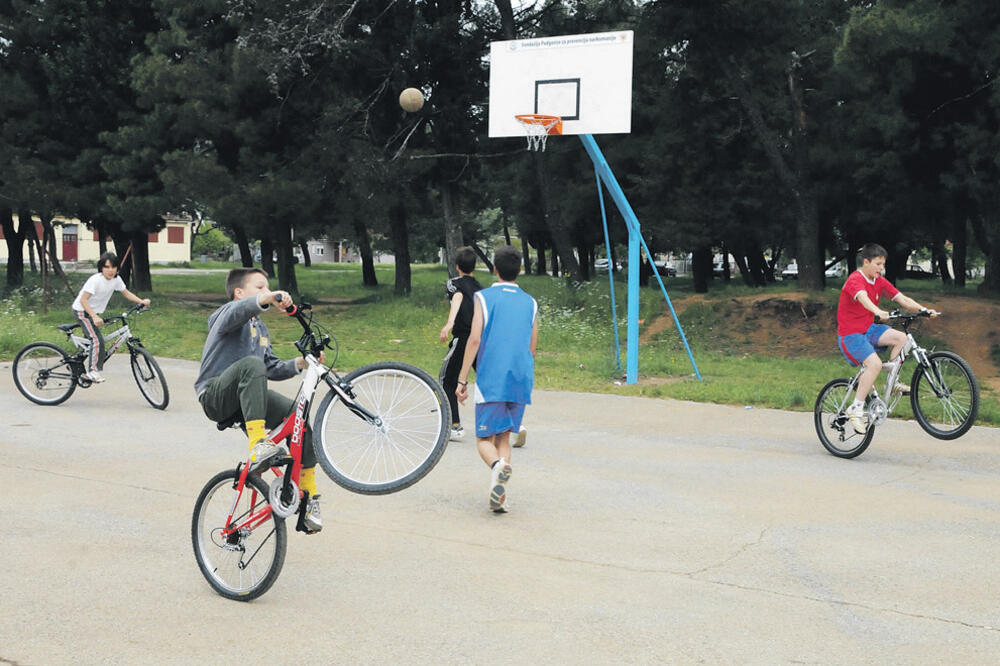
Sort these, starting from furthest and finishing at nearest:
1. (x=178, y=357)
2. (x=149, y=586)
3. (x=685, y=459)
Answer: (x=178, y=357) < (x=685, y=459) < (x=149, y=586)

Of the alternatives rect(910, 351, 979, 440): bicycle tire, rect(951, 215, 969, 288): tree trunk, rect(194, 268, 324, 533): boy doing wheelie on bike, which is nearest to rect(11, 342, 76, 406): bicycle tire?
rect(194, 268, 324, 533): boy doing wheelie on bike

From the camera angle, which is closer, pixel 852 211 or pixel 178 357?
pixel 178 357

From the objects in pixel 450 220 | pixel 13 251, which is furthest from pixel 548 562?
pixel 13 251

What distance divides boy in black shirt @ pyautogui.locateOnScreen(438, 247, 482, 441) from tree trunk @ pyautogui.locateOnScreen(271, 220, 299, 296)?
21611 mm

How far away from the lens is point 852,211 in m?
33.7

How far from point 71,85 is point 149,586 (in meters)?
30.1

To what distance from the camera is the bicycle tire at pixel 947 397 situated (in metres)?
9.43

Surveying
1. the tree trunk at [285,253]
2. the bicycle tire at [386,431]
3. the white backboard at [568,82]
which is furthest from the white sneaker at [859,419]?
the tree trunk at [285,253]

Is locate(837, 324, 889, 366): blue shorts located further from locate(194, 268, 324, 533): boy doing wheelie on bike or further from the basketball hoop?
the basketball hoop

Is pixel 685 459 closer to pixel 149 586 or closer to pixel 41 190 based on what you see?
pixel 149 586

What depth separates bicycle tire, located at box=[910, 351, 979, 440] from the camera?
9.43 meters

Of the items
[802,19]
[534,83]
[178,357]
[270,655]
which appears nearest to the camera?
[270,655]

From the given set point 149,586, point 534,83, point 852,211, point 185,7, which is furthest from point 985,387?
point 185,7

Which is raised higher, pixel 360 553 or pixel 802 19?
pixel 802 19
